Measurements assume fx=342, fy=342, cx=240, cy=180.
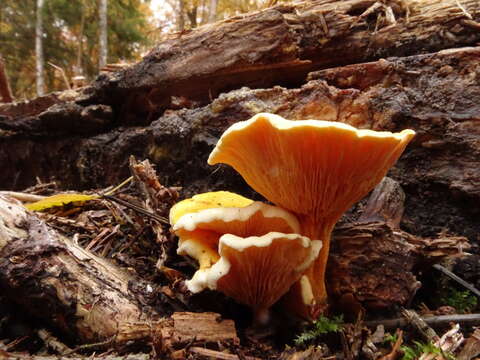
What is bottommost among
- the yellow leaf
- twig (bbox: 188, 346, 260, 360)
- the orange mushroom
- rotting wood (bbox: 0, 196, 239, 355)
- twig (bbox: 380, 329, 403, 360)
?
twig (bbox: 380, 329, 403, 360)

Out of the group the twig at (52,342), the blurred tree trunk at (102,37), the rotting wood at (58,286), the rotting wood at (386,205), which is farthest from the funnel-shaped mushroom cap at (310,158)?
the blurred tree trunk at (102,37)

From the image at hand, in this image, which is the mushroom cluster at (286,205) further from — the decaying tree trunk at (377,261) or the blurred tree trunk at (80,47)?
the blurred tree trunk at (80,47)

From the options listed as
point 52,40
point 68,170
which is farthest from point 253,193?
point 52,40

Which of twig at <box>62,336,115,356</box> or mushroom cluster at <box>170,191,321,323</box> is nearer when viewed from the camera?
twig at <box>62,336,115,356</box>

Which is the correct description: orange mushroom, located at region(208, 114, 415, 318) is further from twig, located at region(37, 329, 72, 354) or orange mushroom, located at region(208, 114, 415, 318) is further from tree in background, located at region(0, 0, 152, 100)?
tree in background, located at region(0, 0, 152, 100)

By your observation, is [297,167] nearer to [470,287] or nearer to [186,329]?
[186,329]

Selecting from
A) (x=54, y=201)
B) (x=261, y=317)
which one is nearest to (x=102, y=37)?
(x=54, y=201)

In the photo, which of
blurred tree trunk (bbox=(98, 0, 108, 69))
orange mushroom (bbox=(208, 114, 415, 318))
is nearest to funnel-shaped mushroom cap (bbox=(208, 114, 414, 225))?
orange mushroom (bbox=(208, 114, 415, 318))

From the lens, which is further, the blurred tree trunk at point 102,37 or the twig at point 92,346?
the blurred tree trunk at point 102,37
